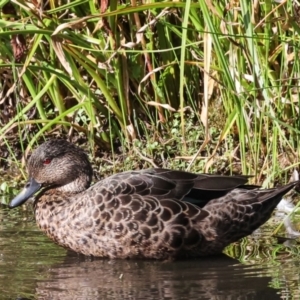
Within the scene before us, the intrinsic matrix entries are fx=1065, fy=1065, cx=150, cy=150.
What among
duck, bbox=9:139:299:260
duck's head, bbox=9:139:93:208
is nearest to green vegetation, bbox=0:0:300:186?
duck, bbox=9:139:299:260

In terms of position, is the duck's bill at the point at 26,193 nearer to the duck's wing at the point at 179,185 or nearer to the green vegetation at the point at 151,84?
the duck's wing at the point at 179,185

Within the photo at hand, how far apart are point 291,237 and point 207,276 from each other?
82cm

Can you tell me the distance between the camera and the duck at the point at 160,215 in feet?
19.1

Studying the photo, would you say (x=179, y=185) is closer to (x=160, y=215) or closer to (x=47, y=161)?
(x=160, y=215)

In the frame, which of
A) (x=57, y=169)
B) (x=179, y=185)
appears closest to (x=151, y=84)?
(x=57, y=169)

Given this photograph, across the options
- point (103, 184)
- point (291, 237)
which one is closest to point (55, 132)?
point (103, 184)

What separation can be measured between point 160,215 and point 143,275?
18.2 inches

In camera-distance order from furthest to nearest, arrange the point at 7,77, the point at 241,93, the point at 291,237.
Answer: the point at 7,77 → the point at 241,93 → the point at 291,237

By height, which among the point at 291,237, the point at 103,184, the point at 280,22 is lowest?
the point at 291,237

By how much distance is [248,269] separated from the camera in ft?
17.7

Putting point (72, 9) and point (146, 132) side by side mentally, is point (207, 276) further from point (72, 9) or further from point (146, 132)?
point (72, 9)

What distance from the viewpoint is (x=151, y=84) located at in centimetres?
755

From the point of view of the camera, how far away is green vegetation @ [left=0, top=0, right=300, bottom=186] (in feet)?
21.5

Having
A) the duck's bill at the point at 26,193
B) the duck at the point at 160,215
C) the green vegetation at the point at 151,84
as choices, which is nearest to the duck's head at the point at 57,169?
the duck's bill at the point at 26,193
